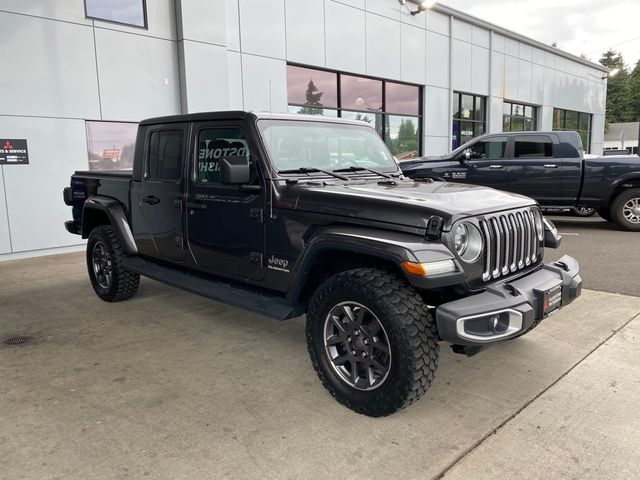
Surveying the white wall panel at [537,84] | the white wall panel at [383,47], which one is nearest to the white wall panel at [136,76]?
the white wall panel at [383,47]

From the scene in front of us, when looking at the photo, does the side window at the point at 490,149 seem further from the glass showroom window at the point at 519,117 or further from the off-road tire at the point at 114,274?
the glass showroom window at the point at 519,117

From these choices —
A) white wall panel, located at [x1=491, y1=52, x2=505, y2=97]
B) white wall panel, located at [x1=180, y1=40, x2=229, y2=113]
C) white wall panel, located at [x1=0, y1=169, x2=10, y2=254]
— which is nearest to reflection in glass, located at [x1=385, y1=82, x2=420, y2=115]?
white wall panel, located at [x1=491, y1=52, x2=505, y2=97]

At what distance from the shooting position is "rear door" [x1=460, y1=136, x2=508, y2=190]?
1029cm

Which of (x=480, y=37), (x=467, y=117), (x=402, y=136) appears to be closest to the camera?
(x=402, y=136)

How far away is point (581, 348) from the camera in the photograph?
4.05 metres

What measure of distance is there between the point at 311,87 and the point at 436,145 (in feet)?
18.1

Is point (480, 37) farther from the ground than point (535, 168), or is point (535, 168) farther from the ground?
point (480, 37)

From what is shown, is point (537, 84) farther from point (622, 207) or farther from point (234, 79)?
point (234, 79)

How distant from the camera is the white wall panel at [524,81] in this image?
2008 cm

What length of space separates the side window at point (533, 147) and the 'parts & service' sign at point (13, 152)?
29.2ft

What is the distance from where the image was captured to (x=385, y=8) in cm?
1396

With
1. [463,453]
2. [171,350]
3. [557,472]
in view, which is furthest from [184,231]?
[557,472]

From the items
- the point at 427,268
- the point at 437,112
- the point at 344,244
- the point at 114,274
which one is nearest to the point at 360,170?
the point at 344,244

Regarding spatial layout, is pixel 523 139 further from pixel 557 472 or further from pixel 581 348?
pixel 557 472
